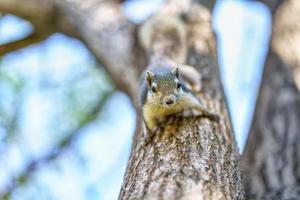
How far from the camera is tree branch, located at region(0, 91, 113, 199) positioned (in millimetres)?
6059

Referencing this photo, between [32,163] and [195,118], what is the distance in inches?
115

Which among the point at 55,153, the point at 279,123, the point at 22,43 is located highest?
the point at 22,43

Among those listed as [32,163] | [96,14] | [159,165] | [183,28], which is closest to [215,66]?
[183,28]

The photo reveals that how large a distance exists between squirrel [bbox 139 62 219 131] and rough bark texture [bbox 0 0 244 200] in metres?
0.08

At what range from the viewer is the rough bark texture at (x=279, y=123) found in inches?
174

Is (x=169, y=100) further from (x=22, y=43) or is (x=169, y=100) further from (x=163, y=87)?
(x=22, y=43)

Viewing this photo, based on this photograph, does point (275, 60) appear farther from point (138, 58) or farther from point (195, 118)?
point (195, 118)

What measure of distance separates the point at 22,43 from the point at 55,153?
137cm

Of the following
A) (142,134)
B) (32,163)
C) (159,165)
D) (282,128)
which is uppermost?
(32,163)

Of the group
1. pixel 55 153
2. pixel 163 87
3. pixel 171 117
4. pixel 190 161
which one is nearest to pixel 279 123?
pixel 171 117

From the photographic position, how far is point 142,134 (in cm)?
410

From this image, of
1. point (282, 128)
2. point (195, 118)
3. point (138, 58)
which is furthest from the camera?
point (138, 58)

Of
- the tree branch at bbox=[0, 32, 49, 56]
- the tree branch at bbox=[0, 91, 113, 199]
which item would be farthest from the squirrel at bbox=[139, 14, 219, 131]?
the tree branch at bbox=[0, 91, 113, 199]

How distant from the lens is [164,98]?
386 centimetres
